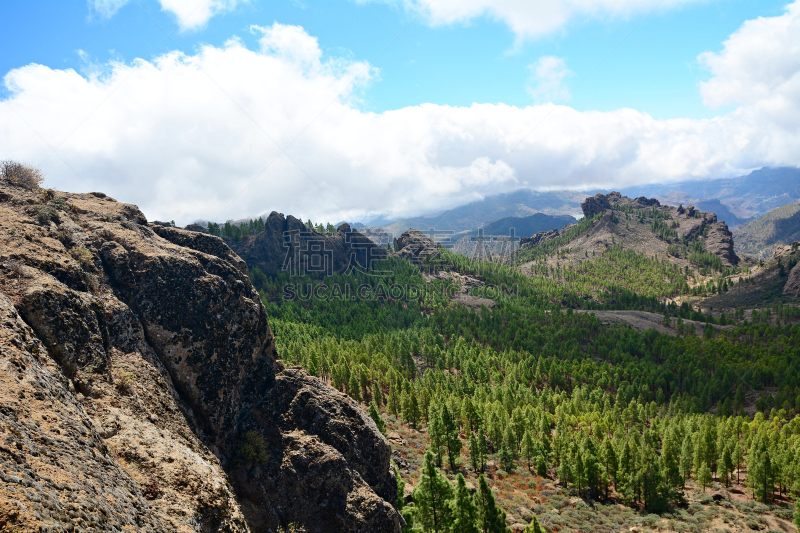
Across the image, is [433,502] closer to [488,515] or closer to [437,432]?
[488,515]

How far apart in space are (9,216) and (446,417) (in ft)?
216

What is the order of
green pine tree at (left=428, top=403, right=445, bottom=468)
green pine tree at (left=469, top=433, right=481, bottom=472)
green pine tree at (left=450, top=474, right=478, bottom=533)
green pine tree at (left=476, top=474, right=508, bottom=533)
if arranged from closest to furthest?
green pine tree at (left=450, top=474, right=478, bottom=533)
green pine tree at (left=476, top=474, right=508, bottom=533)
green pine tree at (left=469, top=433, right=481, bottom=472)
green pine tree at (left=428, top=403, right=445, bottom=468)

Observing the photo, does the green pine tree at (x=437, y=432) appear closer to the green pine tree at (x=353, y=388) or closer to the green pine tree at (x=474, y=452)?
the green pine tree at (x=474, y=452)

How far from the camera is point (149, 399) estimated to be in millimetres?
19438

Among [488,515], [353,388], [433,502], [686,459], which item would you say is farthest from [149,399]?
[686,459]

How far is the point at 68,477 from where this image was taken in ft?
36.8

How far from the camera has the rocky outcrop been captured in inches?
471

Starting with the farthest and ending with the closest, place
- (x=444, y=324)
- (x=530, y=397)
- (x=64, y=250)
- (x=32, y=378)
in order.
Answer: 1. (x=444, y=324)
2. (x=530, y=397)
3. (x=64, y=250)
4. (x=32, y=378)

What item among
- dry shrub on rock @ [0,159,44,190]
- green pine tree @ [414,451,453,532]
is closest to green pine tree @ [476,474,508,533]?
green pine tree @ [414,451,453,532]

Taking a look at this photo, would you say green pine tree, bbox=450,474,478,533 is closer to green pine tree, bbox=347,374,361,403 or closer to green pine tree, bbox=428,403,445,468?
green pine tree, bbox=428,403,445,468

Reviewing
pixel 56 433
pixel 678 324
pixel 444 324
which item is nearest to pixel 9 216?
pixel 56 433

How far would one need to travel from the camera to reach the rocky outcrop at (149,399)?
1196 cm

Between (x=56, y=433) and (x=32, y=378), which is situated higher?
(x=32, y=378)

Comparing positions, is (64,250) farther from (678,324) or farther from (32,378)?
(678,324)
